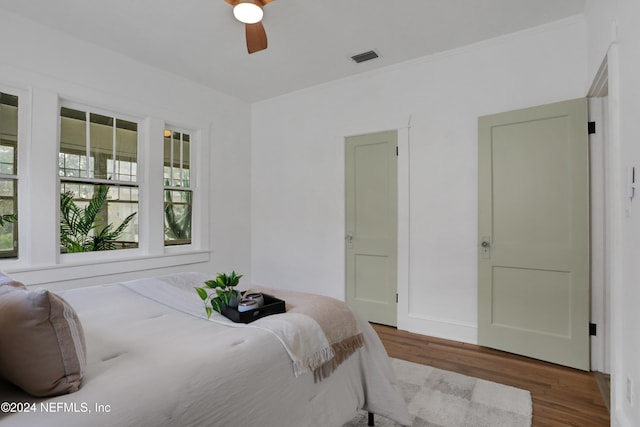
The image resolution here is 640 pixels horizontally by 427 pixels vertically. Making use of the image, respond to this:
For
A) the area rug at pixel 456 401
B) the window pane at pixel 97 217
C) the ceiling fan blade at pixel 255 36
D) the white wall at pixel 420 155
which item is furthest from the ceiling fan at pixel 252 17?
the area rug at pixel 456 401

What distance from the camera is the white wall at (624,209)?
59.7 inches

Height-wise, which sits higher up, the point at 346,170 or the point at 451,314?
the point at 346,170

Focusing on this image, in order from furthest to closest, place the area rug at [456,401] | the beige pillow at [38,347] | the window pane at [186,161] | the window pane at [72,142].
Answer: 1. the window pane at [186,161]
2. the window pane at [72,142]
3. the area rug at [456,401]
4. the beige pillow at [38,347]

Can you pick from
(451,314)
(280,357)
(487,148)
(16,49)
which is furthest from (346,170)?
(16,49)

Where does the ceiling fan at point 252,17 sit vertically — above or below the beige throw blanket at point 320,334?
above

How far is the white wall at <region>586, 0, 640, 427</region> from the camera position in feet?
4.98

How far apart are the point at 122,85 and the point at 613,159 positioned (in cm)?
408

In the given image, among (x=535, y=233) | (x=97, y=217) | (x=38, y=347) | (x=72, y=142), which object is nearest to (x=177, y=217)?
(x=97, y=217)

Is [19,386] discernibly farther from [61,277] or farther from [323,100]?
[323,100]

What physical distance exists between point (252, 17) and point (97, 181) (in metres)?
2.28

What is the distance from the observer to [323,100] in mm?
4160

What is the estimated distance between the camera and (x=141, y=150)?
3654 millimetres

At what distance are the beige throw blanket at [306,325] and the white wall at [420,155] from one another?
189cm

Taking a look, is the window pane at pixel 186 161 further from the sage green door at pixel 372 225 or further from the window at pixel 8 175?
the sage green door at pixel 372 225
